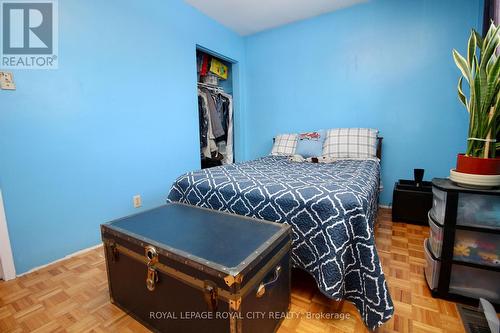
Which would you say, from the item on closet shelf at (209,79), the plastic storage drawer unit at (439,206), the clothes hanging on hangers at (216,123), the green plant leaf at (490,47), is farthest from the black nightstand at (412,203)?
the item on closet shelf at (209,79)

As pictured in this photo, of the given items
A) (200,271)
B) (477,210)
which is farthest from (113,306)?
(477,210)

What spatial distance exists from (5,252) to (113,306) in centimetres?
89

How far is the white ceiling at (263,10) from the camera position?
2592mm

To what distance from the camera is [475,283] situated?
122 centimetres

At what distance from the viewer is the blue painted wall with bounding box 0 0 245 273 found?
61.7 inches

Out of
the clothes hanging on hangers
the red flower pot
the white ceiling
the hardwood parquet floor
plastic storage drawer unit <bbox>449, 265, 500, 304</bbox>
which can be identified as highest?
the white ceiling

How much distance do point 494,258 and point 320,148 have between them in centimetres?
165

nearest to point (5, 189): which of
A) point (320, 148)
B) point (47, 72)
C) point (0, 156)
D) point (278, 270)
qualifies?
point (0, 156)

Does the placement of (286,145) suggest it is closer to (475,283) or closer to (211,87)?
(211,87)

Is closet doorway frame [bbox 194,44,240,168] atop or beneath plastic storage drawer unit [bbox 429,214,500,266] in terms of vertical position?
atop

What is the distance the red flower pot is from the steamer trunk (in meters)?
1.00

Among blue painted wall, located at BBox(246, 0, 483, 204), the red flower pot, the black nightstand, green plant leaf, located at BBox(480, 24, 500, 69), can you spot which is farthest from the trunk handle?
blue painted wall, located at BBox(246, 0, 483, 204)

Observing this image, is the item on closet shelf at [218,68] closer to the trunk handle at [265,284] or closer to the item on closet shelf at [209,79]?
the item on closet shelf at [209,79]

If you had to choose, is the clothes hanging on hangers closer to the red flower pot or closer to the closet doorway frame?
the closet doorway frame
